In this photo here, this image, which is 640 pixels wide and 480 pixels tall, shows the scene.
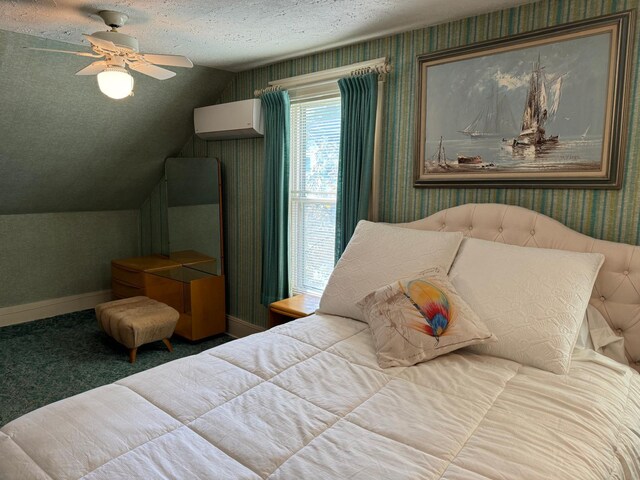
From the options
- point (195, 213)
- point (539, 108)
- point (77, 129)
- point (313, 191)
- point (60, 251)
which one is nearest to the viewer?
point (539, 108)

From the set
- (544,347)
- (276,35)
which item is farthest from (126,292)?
(544,347)

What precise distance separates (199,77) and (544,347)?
3.29 metres

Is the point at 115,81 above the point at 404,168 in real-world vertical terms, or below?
above

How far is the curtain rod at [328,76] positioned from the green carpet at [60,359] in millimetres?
2288

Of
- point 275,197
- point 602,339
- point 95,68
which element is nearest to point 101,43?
point 95,68

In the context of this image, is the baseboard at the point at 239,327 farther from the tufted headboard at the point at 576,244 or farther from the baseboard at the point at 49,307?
the tufted headboard at the point at 576,244

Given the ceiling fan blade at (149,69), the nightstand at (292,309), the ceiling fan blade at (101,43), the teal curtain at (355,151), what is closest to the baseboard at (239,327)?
the nightstand at (292,309)

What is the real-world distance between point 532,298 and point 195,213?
3.20 m

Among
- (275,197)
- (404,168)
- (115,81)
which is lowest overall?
(275,197)

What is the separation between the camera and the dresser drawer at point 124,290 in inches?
164

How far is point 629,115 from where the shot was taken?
1.96m

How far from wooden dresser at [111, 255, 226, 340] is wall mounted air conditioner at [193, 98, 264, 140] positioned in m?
1.16

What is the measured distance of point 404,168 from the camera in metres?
2.74

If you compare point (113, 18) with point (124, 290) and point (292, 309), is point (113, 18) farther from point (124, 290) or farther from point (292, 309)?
point (124, 290)
